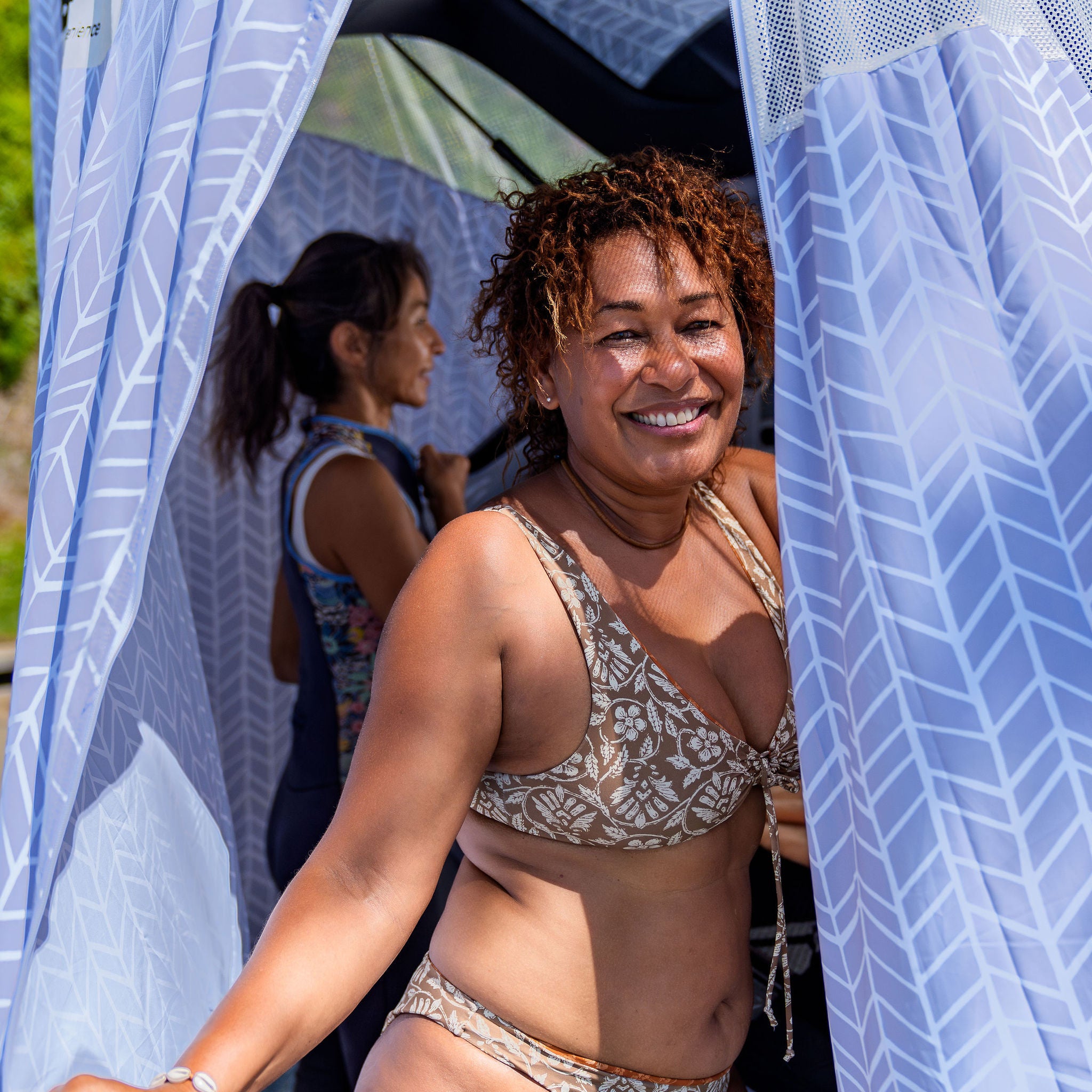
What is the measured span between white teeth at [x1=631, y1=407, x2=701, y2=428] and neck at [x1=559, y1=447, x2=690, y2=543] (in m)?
0.12

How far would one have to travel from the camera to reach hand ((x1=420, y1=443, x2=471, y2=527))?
2949 millimetres

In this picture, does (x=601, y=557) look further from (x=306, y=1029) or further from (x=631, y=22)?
(x=631, y=22)

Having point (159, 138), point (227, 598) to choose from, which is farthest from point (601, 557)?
point (227, 598)

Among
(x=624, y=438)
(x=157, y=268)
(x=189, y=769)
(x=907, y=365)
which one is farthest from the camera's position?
(x=189, y=769)

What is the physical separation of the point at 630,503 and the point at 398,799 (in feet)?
1.70

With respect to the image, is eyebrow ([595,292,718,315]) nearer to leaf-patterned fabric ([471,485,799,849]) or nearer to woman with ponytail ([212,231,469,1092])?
leaf-patterned fabric ([471,485,799,849])

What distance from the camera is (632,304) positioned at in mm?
1412

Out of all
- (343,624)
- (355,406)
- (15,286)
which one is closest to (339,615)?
(343,624)

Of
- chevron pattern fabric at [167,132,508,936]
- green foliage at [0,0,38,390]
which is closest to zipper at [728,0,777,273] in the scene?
chevron pattern fabric at [167,132,508,936]

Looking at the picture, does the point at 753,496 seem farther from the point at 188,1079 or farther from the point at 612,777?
the point at 188,1079

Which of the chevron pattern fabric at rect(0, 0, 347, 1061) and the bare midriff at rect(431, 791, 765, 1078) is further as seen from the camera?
the bare midriff at rect(431, 791, 765, 1078)

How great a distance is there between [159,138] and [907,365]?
2.82 feet

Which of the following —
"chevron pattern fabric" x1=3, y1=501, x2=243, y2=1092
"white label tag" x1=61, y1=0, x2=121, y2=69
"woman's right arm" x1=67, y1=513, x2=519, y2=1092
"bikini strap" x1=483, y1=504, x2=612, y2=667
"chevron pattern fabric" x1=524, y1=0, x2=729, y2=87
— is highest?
"chevron pattern fabric" x1=524, y1=0, x2=729, y2=87

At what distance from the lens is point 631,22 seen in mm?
2777
